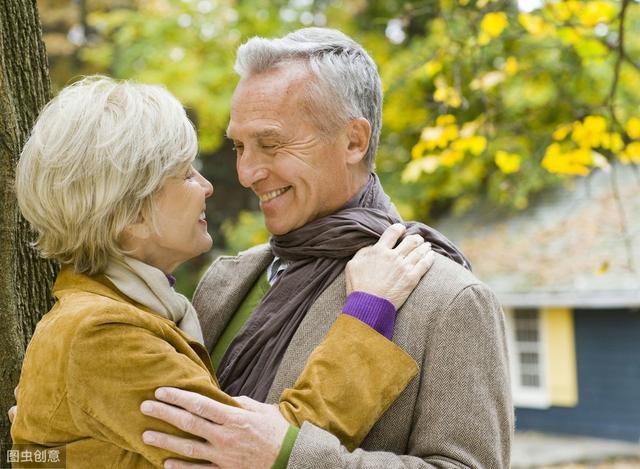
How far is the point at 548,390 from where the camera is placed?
43.5 ft

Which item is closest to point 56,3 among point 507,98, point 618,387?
point 507,98

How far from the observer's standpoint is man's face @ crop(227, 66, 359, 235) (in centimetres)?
222

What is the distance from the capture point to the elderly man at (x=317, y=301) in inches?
69.1

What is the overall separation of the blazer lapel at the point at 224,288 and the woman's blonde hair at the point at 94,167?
57 cm

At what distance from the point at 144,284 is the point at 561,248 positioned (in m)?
11.9

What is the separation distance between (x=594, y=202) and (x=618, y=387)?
3063 millimetres

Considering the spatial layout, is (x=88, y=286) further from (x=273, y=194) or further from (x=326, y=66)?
(x=326, y=66)

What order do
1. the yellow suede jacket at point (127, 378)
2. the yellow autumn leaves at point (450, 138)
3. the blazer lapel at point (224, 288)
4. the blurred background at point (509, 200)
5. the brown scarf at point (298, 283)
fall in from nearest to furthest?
1. the yellow suede jacket at point (127, 378)
2. the brown scarf at point (298, 283)
3. the blazer lapel at point (224, 288)
4. the yellow autumn leaves at point (450, 138)
5. the blurred background at point (509, 200)

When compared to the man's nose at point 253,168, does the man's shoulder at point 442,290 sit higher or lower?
lower

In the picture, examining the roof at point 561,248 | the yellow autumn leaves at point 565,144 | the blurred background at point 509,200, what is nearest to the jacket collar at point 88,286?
the yellow autumn leaves at point 565,144

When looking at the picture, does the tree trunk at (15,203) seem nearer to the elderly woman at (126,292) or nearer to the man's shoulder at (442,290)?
the elderly woman at (126,292)

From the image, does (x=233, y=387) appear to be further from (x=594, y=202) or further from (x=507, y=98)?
(x=594, y=202)

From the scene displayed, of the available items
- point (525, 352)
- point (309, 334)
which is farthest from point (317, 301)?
point (525, 352)

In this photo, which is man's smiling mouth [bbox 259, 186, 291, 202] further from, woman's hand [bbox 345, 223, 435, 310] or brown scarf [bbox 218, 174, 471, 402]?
→ woman's hand [bbox 345, 223, 435, 310]
